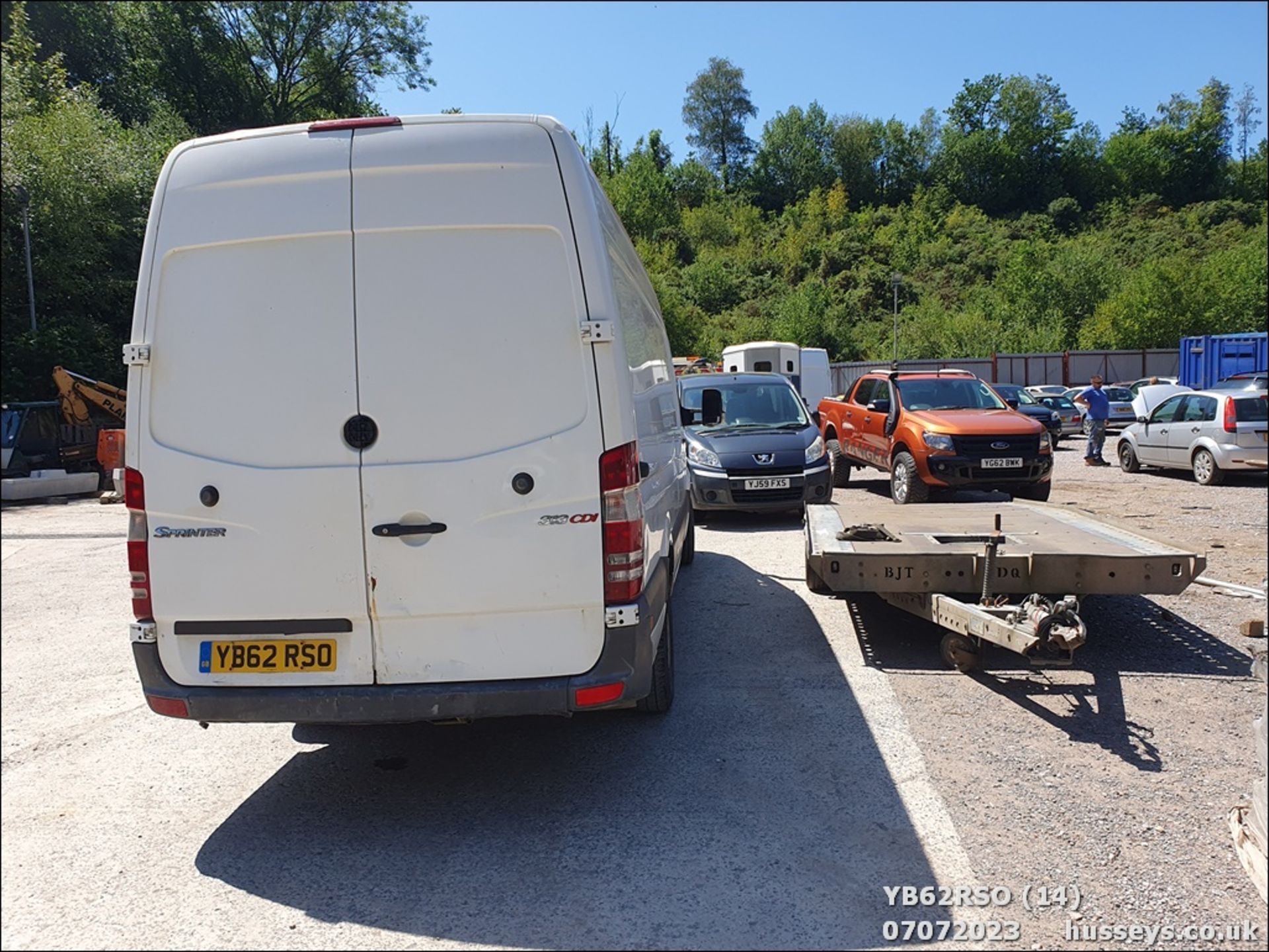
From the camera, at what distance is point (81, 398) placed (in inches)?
776

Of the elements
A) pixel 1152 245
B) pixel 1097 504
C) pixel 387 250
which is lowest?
pixel 1097 504

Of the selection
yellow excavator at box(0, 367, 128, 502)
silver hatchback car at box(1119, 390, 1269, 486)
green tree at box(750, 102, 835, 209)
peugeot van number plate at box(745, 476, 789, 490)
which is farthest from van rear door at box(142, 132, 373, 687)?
green tree at box(750, 102, 835, 209)

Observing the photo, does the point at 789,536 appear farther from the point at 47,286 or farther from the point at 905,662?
the point at 47,286

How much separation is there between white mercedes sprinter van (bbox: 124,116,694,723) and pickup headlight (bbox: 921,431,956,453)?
29.8 ft

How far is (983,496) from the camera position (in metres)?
13.1

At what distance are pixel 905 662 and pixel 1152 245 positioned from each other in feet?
241

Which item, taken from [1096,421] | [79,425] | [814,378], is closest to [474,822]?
[1096,421]

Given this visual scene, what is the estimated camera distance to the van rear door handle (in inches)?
140

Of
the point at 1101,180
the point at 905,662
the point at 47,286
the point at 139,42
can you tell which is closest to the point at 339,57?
the point at 139,42

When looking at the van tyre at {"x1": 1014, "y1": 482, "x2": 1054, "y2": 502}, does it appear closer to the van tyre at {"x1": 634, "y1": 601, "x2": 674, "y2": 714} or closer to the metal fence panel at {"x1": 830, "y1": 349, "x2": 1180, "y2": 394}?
the van tyre at {"x1": 634, "y1": 601, "x2": 674, "y2": 714}

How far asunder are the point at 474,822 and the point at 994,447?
9.71 metres

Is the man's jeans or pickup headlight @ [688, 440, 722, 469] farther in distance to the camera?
the man's jeans

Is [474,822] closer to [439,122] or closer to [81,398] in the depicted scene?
[439,122]

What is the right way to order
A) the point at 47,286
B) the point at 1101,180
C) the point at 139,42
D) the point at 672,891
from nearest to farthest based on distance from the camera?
the point at 672,891
the point at 47,286
the point at 139,42
the point at 1101,180
